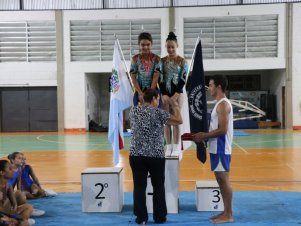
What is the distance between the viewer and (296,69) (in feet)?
69.0

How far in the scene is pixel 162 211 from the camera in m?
5.76

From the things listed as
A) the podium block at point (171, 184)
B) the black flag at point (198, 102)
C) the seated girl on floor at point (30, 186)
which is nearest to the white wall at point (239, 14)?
the seated girl on floor at point (30, 186)

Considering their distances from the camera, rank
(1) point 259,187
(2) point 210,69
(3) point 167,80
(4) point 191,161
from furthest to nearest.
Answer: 1. (2) point 210,69
2. (4) point 191,161
3. (1) point 259,187
4. (3) point 167,80

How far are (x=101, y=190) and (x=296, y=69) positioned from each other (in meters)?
16.8

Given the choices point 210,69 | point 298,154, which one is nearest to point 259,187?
point 298,154

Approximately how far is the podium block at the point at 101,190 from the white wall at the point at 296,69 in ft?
53.8

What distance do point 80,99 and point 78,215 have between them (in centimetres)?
1560

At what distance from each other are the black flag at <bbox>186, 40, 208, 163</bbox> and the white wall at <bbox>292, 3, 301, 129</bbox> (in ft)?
50.9

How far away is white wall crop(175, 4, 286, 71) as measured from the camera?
2064cm

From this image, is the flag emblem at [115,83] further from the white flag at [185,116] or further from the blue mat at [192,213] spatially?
the blue mat at [192,213]

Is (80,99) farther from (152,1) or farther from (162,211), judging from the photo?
(162,211)

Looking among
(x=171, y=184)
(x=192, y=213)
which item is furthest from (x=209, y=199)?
(x=171, y=184)

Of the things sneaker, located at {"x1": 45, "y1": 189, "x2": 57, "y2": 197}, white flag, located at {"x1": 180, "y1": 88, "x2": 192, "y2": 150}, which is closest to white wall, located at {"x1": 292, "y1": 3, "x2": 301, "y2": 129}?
white flag, located at {"x1": 180, "y1": 88, "x2": 192, "y2": 150}

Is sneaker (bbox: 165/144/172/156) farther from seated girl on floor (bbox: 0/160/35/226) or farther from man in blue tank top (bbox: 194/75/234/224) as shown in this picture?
seated girl on floor (bbox: 0/160/35/226)
